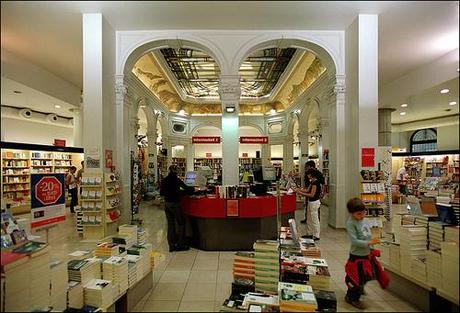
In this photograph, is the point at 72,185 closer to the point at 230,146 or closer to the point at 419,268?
the point at 230,146

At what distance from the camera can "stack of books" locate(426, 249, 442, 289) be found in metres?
2.62

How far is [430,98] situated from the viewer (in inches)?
139

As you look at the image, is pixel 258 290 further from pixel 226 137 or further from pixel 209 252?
pixel 226 137

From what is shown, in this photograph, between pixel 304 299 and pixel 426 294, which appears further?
pixel 426 294

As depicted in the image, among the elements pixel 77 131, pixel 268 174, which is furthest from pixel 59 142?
pixel 268 174

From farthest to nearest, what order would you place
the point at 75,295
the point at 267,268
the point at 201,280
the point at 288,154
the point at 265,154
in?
1. the point at 265,154
2. the point at 288,154
3. the point at 201,280
4. the point at 267,268
5. the point at 75,295

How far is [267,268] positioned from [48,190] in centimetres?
240

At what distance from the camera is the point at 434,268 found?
2.68 m

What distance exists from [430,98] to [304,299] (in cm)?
293

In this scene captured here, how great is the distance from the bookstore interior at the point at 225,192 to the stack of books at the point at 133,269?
2 cm

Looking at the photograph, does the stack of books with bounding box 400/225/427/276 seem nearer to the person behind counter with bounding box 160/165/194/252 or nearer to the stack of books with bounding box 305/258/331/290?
the stack of books with bounding box 305/258/331/290

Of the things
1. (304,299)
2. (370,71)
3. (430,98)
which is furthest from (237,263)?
(370,71)

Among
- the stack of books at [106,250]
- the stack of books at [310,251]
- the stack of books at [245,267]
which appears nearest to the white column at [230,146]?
the stack of books at [310,251]

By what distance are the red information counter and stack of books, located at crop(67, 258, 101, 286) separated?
2412mm
